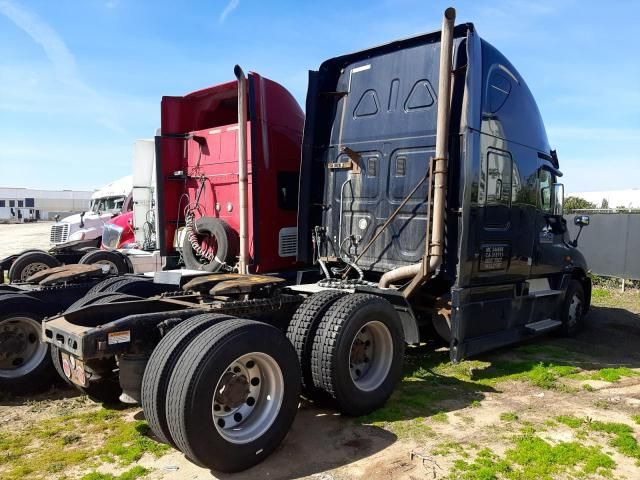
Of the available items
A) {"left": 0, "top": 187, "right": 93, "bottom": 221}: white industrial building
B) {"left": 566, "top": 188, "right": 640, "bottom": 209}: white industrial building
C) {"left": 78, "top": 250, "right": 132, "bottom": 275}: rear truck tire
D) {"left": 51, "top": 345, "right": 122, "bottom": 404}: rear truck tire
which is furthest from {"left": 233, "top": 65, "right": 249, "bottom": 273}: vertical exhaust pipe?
{"left": 0, "top": 187, "right": 93, "bottom": 221}: white industrial building

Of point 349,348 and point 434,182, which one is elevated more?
point 434,182

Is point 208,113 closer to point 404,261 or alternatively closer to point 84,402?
point 404,261

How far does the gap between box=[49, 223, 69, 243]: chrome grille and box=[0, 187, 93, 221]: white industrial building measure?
70571 mm

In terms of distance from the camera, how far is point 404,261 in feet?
19.3

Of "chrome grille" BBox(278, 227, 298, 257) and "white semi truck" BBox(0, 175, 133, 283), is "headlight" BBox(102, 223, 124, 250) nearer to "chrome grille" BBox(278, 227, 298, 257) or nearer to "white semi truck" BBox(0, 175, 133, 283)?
"white semi truck" BBox(0, 175, 133, 283)

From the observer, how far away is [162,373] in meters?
3.35

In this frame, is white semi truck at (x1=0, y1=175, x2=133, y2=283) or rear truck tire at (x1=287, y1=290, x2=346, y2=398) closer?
rear truck tire at (x1=287, y1=290, x2=346, y2=398)

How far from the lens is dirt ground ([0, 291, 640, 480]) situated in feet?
11.6

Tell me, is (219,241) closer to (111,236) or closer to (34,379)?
(34,379)

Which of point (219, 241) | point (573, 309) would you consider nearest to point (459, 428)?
point (219, 241)

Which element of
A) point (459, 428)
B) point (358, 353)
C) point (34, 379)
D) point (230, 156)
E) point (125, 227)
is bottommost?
point (459, 428)

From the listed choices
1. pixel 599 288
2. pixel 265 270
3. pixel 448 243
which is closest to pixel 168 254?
pixel 265 270

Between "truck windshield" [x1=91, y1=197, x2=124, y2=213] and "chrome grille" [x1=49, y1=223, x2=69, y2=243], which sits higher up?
"truck windshield" [x1=91, y1=197, x2=124, y2=213]

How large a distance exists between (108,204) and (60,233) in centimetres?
162
